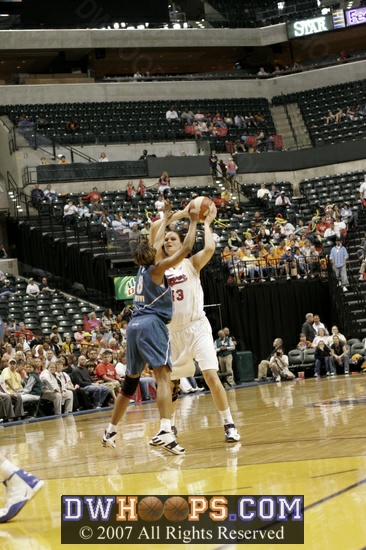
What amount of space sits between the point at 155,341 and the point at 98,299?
1764 cm

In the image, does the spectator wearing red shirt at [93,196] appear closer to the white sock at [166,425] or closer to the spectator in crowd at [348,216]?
the spectator in crowd at [348,216]

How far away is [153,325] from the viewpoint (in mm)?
8531

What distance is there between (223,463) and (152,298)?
6.34 ft

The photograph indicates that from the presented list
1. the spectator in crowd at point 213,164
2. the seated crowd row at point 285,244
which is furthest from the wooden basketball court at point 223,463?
the spectator in crowd at point 213,164

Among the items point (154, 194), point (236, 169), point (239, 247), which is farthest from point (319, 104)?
point (239, 247)

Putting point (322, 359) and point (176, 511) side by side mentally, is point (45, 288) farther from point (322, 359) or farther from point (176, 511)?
point (176, 511)

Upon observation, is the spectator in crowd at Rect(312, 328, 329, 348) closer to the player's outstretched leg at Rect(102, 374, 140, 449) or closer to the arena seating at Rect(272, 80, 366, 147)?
the player's outstretched leg at Rect(102, 374, 140, 449)

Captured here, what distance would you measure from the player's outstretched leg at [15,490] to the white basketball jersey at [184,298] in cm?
390

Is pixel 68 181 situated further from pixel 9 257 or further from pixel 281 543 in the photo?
pixel 281 543

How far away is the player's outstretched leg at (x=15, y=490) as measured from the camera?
5484 millimetres

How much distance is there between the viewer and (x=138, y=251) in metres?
8.52

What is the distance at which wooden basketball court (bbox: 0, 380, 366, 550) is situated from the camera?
5.01 meters

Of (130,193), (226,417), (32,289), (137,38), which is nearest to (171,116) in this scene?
(137,38)

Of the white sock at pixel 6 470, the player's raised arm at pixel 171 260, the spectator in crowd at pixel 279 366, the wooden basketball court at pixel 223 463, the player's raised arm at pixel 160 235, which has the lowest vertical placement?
the spectator in crowd at pixel 279 366
